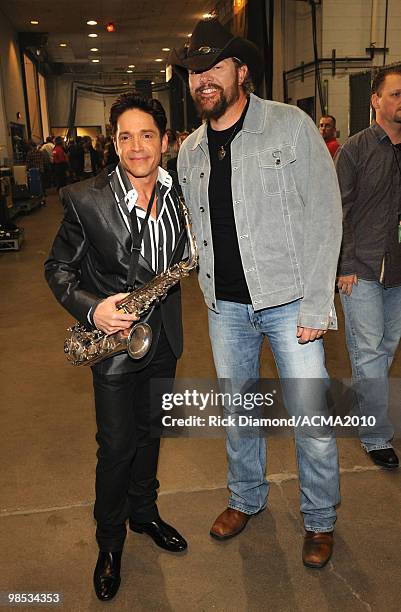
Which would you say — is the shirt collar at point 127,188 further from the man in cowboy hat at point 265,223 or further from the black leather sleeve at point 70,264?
the man in cowboy hat at point 265,223

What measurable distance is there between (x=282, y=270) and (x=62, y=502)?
1.64 metres

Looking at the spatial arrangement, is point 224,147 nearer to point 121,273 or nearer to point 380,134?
point 121,273

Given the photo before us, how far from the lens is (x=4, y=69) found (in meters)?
15.9

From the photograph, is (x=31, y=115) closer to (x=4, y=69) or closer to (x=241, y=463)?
(x=4, y=69)

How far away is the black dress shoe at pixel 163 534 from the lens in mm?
2533

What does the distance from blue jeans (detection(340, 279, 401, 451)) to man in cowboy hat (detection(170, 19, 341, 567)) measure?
844 millimetres

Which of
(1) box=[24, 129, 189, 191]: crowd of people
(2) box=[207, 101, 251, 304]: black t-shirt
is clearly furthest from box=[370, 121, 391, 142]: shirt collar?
(1) box=[24, 129, 189, 191]: crowd of people

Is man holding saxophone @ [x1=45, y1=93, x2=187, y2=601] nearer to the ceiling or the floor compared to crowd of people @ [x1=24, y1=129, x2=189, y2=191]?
nearer to the floor

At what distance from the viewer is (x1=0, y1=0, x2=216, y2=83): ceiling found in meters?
15.4

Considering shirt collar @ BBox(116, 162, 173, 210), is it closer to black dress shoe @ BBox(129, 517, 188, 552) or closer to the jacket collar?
the jacket collar

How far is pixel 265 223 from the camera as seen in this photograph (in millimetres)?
2229

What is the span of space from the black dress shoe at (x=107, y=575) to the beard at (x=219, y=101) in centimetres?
178

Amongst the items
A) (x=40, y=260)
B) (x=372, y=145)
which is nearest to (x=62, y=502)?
(x=372, y=145)

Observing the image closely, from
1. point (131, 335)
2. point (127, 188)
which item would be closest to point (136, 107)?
point (127, 188)
